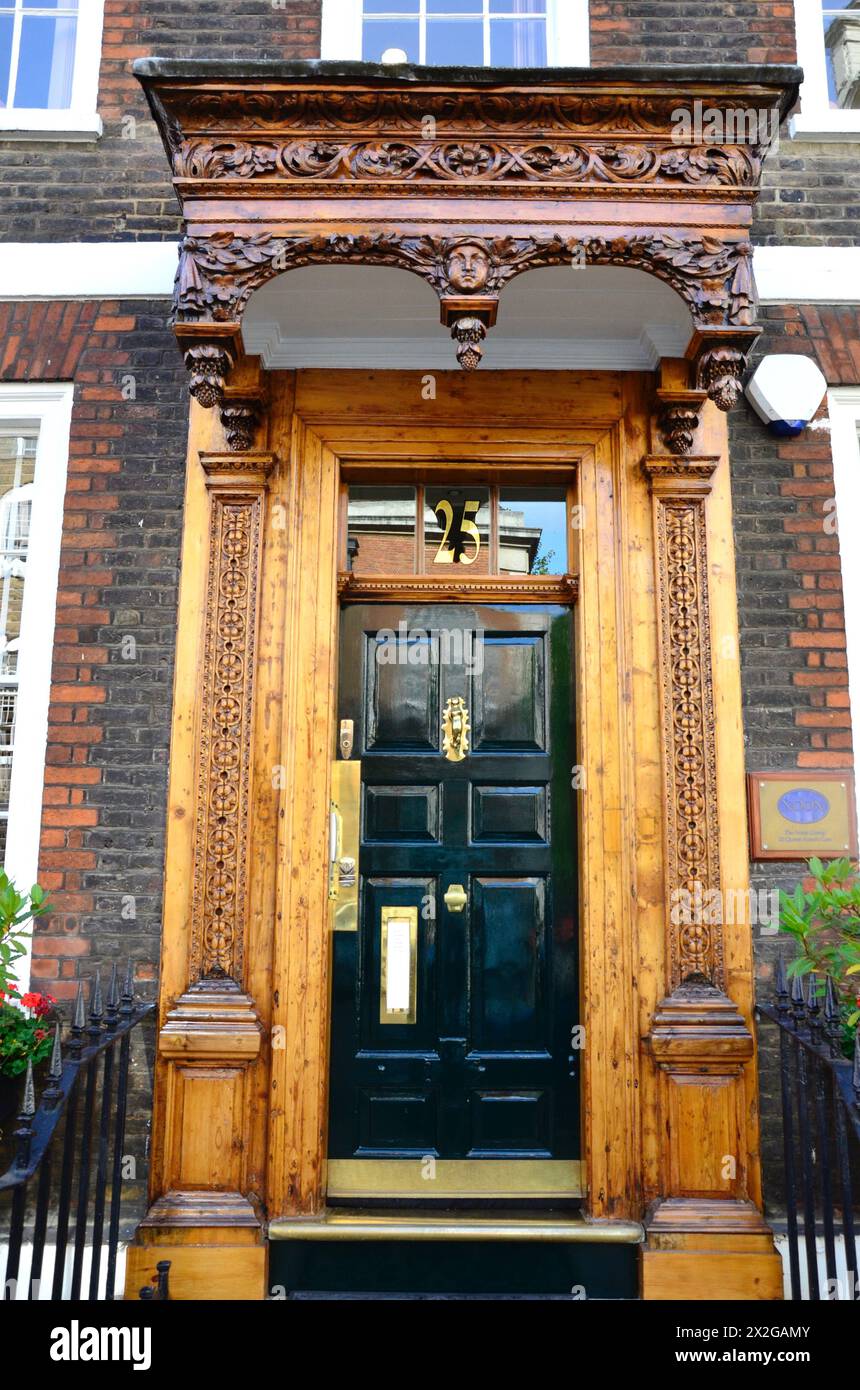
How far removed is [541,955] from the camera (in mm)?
4492

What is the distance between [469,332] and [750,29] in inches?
102

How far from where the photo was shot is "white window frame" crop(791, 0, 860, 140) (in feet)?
16.1

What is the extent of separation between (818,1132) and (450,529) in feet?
9.09

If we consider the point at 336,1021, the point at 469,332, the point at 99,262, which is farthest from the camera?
the point at 99,262

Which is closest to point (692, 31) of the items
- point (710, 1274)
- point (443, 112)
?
point (443, 112)

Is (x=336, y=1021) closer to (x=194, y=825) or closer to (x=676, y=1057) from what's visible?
(x=194, y=825)

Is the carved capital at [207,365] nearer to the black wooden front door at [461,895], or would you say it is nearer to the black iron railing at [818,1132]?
the black wooden front door at [461,895]

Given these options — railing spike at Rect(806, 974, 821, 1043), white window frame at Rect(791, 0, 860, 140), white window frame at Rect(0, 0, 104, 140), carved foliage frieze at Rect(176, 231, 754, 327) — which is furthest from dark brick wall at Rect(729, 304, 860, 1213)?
white window frame at Rect(0, 0, 104, 140)

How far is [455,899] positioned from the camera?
450 centimetres

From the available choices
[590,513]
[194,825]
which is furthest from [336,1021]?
[590,513]

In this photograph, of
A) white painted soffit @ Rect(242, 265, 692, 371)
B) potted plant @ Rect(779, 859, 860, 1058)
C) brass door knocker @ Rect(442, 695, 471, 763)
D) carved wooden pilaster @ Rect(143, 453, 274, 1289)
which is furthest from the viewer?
brass door knocker @ Rect(442, 695, 471, 763)

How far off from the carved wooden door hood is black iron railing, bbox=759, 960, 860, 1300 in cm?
220

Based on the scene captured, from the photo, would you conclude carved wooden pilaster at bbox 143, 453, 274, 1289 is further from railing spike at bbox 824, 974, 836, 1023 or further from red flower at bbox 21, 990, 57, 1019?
railing spike at bbox 824, 974, 836, 1023
